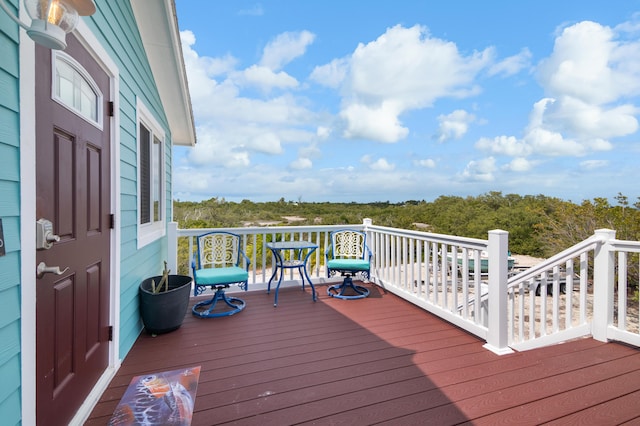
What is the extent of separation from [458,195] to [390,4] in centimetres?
1513

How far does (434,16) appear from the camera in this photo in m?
6.33

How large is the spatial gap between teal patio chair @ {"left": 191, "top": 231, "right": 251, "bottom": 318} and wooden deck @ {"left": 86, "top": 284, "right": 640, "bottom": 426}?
0.38 metres

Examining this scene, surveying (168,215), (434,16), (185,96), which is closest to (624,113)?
(434,16)

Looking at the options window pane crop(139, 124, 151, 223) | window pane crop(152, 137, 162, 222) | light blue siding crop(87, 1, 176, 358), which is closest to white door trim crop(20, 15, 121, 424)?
light blue siding crop(87, 1, 176, 358)

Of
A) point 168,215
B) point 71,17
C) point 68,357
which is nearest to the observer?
point 71,17

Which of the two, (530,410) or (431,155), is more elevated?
(431,155)

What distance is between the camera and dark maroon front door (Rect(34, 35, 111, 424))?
4.44ft

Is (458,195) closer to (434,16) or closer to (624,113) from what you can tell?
(624,113)

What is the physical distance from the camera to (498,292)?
8.32 feet

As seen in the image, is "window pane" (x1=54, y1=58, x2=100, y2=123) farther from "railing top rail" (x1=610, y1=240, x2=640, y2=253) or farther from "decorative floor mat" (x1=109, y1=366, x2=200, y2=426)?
"railing top rail" (x1=610, y1=240, x2=640, y2=253)

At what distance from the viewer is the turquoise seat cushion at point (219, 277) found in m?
3.34

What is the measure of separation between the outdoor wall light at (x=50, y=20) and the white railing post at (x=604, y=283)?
12.4 feet

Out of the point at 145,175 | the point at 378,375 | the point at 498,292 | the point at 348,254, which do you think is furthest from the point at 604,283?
the point at 145,175

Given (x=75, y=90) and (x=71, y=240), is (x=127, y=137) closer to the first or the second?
(x=75, y=90)
